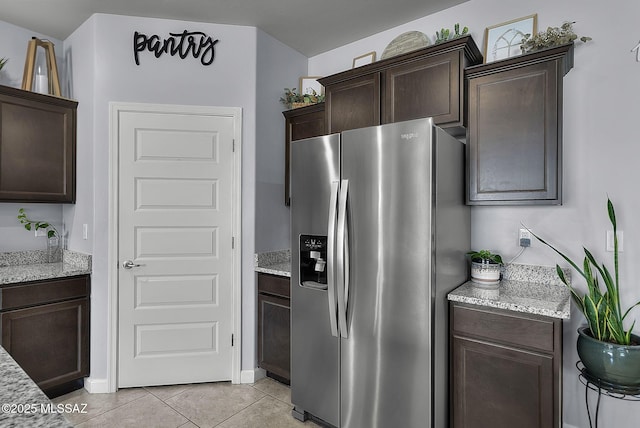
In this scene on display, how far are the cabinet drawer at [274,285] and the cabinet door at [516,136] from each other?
4.92 feet

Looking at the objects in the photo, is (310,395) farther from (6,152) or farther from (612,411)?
(6,152)

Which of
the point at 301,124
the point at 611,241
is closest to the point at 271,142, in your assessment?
the point at 301,124

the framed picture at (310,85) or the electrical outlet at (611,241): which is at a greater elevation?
the framed picture at (310,85)

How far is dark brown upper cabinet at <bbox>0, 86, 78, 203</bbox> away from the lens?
8.91 feet

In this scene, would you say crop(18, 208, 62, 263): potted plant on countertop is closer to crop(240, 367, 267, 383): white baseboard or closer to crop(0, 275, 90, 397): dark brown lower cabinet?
crop(0, 275, 90, 397): dark brown lower cabinet

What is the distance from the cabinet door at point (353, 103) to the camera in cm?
257

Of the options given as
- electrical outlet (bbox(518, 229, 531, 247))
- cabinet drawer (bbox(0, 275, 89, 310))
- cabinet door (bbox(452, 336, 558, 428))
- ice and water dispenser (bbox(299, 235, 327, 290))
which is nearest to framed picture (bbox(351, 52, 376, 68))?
ice and water dispenser (bbox(299, 235, 327, 290))

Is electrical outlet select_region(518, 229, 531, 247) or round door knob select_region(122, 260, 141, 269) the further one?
round door knob select_region(122, 260, 141, 269)

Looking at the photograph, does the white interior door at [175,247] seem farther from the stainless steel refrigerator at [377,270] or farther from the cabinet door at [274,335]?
the stainless steel refrigerator at [377,270]

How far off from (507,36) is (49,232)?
12.9ft

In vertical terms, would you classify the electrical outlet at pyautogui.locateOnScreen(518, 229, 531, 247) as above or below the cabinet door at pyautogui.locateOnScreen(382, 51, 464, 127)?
below

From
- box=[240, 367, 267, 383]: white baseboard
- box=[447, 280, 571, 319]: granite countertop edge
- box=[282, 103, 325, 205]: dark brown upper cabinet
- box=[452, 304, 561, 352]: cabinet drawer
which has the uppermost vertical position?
box=[282, 103, 325, 205]: dark brown upper cabinet

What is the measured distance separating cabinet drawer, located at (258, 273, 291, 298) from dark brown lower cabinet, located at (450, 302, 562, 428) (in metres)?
1.29

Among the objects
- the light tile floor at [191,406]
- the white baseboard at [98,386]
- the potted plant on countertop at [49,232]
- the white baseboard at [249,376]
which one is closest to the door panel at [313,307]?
the light tile floor at [191,406]
